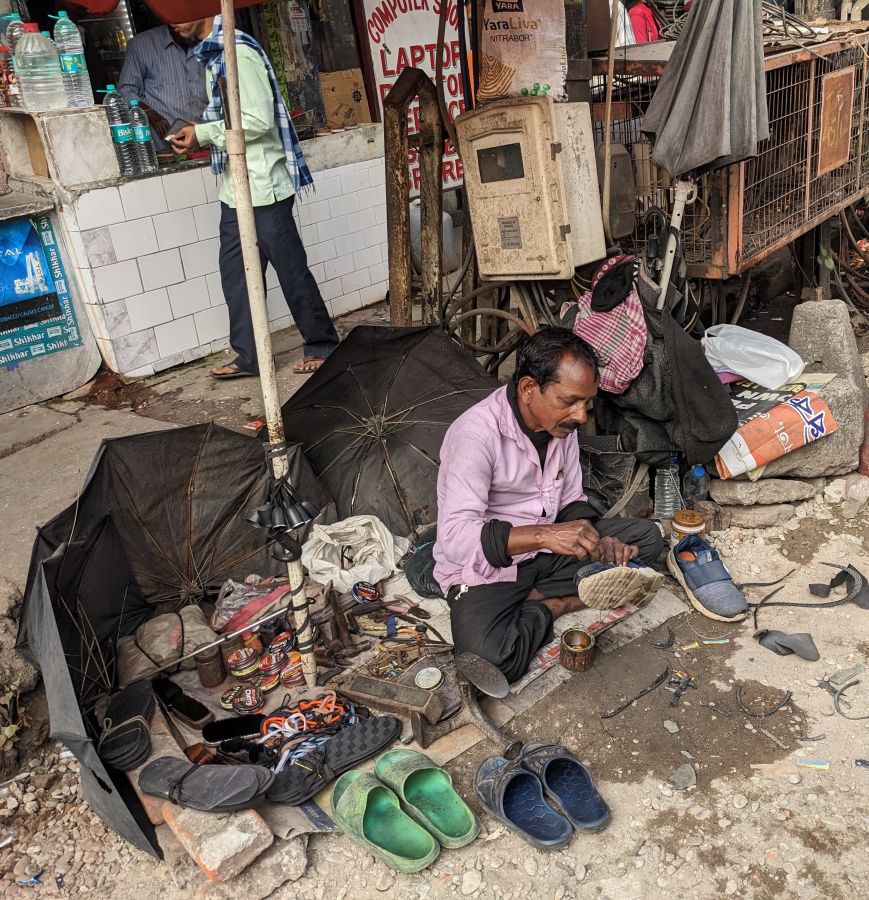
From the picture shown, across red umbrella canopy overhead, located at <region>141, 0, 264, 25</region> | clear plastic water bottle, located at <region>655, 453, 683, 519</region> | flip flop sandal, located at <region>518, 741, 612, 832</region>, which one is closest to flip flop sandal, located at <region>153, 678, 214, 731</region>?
flip flop sandal, located at <region>518, 741, 612, 832</region>

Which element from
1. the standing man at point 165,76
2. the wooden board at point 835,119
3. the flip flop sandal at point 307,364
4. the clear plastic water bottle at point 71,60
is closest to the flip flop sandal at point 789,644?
the wooden board at point 835,119

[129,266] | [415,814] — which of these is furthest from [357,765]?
[129,266]

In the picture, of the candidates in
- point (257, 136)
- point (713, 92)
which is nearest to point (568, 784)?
point (713, 92)

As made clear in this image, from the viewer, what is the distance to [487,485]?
11.1 feet

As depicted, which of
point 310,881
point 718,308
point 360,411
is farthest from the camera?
point 718,308

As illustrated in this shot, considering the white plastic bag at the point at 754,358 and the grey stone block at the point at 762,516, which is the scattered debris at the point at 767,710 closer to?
the grey stone block at the point at 762,516

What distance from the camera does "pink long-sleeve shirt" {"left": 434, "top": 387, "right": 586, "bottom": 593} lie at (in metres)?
3.34

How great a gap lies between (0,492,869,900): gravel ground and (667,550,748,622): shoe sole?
0.05 metres

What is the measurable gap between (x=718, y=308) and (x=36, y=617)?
4.26 meters

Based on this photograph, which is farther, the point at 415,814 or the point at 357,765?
the point at 357,765

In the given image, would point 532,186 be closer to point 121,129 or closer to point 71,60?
point 121,129

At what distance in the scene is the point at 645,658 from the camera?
3406 mm

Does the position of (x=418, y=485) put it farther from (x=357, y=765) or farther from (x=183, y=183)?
(x=183, y=183)

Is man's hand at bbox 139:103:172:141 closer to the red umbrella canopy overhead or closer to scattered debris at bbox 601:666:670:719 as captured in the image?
the red umbrella canopy overhead
